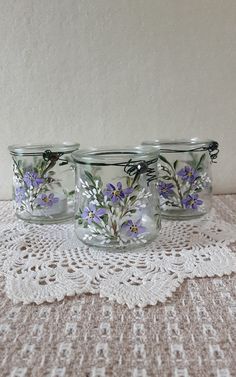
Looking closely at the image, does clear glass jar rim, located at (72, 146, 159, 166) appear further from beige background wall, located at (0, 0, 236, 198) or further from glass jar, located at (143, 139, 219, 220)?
beige background wall, located at (0, 0, 236, 198)

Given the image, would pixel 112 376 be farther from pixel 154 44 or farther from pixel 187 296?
pixel 154 44

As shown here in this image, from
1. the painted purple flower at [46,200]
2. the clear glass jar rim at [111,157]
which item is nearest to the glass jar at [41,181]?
the painted purple flower at [46,200]

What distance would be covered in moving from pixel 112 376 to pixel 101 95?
60 centimetres

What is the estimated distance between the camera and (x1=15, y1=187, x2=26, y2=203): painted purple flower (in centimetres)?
65

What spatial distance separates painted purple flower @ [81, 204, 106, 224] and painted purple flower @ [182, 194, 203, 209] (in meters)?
0.19

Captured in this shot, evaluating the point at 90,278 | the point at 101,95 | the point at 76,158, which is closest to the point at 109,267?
the point at 90,278

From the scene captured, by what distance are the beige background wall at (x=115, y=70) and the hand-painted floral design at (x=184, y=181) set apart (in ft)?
0.62

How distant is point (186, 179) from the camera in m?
0.65

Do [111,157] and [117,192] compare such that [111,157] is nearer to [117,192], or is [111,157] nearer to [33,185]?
[117,192]

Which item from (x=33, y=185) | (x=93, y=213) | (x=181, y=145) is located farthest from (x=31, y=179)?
(x=181, y=145)

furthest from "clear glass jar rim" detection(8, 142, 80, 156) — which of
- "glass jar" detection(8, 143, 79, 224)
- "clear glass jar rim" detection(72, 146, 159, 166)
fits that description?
"clear glass jar rim" detection(72, 146, 159, 166)

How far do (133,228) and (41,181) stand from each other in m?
0.21

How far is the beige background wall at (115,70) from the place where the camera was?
0.77 meters

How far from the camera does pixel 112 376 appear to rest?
30cm
